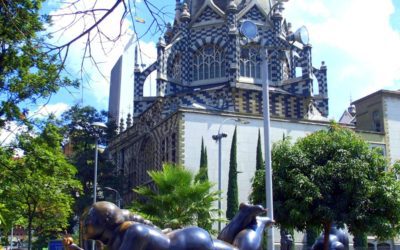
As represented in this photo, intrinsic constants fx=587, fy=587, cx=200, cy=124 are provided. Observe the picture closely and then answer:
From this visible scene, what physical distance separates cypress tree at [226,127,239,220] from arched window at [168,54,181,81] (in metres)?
15.3

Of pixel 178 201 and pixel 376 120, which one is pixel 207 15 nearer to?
pixel 376 120

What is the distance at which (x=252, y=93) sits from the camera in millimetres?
50719

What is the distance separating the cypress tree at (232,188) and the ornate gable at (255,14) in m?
17.8

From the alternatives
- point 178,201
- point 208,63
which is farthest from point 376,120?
point 178,201

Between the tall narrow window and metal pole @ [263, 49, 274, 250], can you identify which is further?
the tall narrow window

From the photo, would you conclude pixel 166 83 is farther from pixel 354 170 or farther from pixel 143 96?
pixel 354 170

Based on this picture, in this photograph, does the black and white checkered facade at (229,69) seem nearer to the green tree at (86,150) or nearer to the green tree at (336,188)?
the green tree at (86,150)

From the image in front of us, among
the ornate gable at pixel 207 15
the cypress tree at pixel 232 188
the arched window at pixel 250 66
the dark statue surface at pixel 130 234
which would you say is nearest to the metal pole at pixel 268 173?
the dark statue surface at pixel 130 234

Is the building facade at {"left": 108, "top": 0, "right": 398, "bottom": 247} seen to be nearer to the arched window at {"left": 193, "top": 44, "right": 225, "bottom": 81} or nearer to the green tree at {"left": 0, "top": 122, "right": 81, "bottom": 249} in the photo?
the arched window at {"left": 193, "top": 44, "right": 225, "bottom": 81}

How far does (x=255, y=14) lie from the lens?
188 feet

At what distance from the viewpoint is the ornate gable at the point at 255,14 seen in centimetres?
5680

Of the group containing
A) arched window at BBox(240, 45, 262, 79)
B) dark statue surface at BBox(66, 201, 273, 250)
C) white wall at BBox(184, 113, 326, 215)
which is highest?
arched window at BBox(240, 45, 262, 79)

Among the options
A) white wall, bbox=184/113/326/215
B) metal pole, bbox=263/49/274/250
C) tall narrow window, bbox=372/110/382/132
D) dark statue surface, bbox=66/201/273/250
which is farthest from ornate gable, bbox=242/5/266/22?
dark statue surface, bbox=66/201/273/250

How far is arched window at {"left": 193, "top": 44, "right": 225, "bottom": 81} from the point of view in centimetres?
5505
